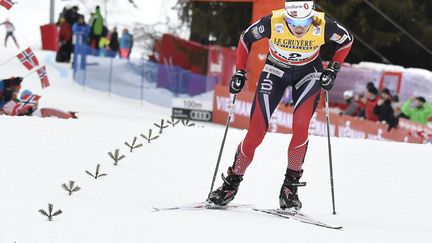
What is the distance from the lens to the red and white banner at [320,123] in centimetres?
1290

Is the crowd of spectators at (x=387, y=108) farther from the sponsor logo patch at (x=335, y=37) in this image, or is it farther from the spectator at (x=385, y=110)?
the sponsor logo patch at (x=335, y=37)

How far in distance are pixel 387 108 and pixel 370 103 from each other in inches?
26.2

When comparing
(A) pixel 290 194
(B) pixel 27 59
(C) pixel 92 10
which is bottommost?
(C) pixel 92 10

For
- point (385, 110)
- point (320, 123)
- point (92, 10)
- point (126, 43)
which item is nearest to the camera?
point (385, 110)

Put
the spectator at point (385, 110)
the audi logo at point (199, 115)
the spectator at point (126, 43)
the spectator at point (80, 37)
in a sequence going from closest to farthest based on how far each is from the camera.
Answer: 1. the spectator at point (385, 110)
2. the audi logo at point (199, 115)
3. the spectator at point (80, 37)
4. the spectator at point (126, 43)

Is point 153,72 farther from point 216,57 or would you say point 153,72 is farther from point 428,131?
point 428,131

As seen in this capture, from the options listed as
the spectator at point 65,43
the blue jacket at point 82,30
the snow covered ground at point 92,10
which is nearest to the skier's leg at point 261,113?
the blue jacket at point 82,30

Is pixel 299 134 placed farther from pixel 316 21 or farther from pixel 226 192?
pixel 316 21

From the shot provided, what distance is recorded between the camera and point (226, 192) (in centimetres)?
632

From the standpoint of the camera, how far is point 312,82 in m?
6.32

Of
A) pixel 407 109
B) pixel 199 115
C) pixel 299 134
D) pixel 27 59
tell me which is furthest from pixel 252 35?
pixel 199 115

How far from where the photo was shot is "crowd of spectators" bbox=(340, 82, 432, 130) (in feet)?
44.5

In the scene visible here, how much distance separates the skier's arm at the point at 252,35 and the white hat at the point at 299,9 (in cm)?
27

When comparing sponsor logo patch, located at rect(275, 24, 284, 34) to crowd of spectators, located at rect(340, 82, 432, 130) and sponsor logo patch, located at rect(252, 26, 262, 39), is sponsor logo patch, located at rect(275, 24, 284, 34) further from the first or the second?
crowd of spectators, located at rect(340, 82, 432, 130)
